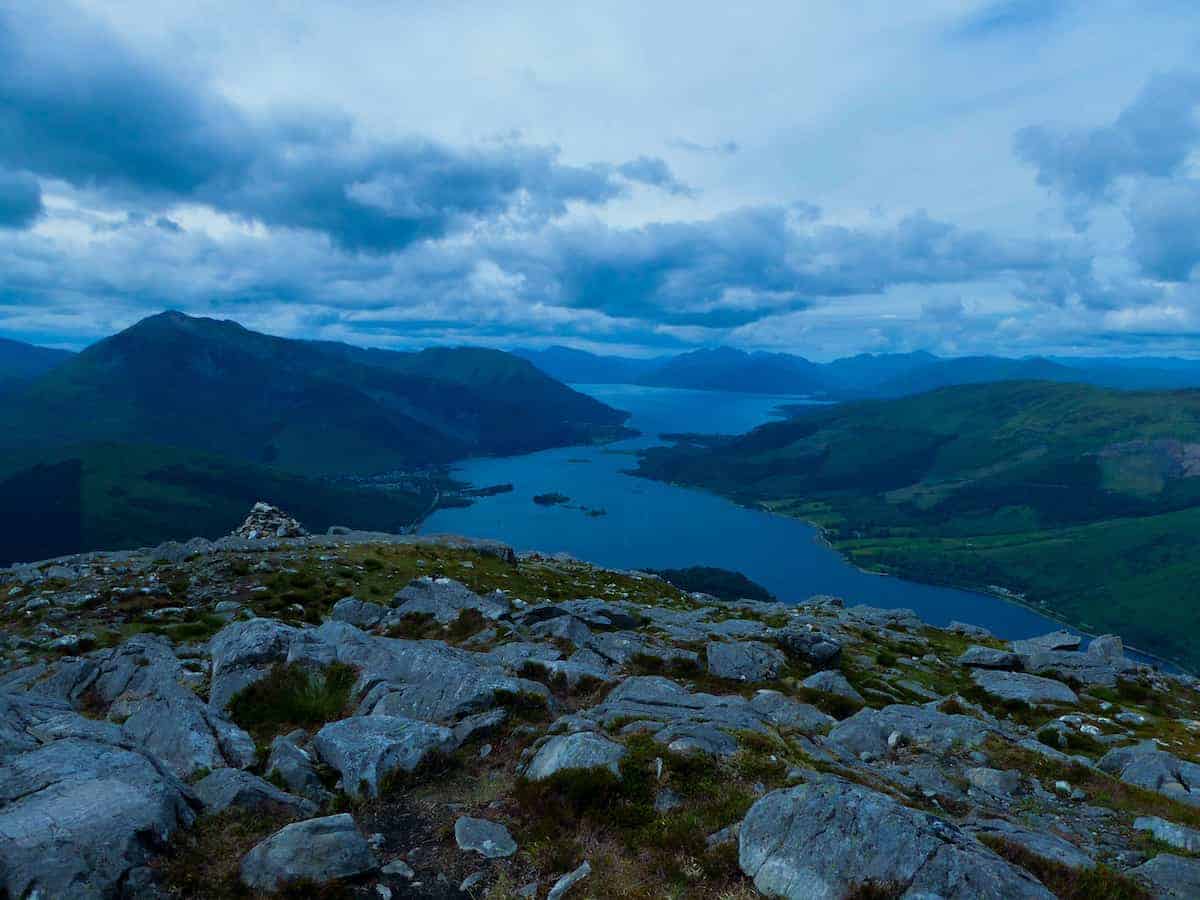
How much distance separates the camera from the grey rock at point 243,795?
1499 centimetres

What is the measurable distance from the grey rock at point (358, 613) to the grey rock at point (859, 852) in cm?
2878

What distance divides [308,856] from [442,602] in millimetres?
26425

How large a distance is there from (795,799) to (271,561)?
4694cm

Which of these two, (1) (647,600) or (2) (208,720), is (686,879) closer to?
(2) (208,720)

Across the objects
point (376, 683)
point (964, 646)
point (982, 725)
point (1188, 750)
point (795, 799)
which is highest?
point (795, 799)

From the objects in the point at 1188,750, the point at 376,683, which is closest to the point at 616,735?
the point at 376,683

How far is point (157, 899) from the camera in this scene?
1199 centimetres

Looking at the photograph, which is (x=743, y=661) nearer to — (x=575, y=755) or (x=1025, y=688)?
(x=1025, y=688)

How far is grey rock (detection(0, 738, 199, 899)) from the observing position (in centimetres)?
1154

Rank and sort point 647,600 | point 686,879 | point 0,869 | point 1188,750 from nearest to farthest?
point 0,869 < point 686,879 < point 1188,750 < point 647,600

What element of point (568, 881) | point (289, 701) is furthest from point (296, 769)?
point (568, 881)

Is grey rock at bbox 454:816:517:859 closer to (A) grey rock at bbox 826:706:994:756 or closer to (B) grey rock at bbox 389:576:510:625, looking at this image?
(A) grey rock at bbox 826:706:994:756

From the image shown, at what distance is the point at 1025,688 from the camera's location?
122 ft

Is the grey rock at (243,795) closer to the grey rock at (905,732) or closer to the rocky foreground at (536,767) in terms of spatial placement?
the rocky foreground at (536,767)
